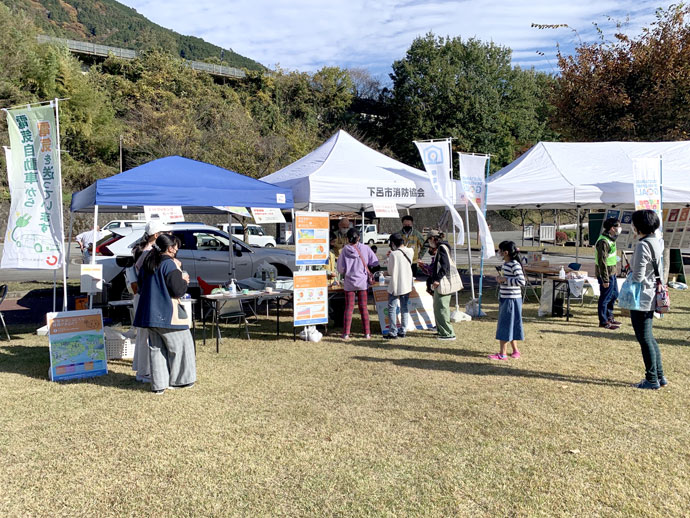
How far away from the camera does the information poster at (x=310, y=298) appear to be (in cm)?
689

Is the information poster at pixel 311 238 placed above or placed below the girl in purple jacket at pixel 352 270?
above

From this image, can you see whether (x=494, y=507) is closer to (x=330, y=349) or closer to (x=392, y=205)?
(x=330, y=349)

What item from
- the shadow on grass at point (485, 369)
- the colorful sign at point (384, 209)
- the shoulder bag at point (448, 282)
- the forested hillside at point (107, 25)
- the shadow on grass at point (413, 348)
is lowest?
the shadow on grass at point (485, 369)

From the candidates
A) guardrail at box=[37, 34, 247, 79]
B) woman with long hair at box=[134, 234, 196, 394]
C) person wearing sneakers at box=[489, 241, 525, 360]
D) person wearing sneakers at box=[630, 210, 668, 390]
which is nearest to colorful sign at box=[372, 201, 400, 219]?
person wearing sneakers at box=[489, 241, 525, 360]

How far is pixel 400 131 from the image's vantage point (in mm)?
42312

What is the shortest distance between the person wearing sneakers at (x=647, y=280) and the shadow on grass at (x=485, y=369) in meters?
0.37

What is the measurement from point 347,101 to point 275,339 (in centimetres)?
4188

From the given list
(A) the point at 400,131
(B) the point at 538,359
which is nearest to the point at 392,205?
(B) the point at 538,359

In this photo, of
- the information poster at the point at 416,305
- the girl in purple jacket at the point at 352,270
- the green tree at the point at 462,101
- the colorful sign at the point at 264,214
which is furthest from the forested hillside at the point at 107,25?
the girl in purple jacket at the point at 352,270

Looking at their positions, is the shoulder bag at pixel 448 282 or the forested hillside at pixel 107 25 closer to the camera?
the shoulder bag at pixel 448 282

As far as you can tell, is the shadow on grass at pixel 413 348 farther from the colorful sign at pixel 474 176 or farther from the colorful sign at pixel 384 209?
the colorful sign at pixel 474 176

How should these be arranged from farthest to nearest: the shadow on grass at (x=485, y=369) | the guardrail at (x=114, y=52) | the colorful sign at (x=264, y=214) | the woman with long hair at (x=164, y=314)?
the guardrail at (x=114, y=52), the colorful sign at (x=264, y=214), the shadow on grass at (x=485, y=369), the woman with long hair at (x=164, y=314)

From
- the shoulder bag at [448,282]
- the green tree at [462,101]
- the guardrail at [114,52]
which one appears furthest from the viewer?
the guardrail at [114,52]

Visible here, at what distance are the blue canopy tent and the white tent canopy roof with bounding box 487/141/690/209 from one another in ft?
14.3
